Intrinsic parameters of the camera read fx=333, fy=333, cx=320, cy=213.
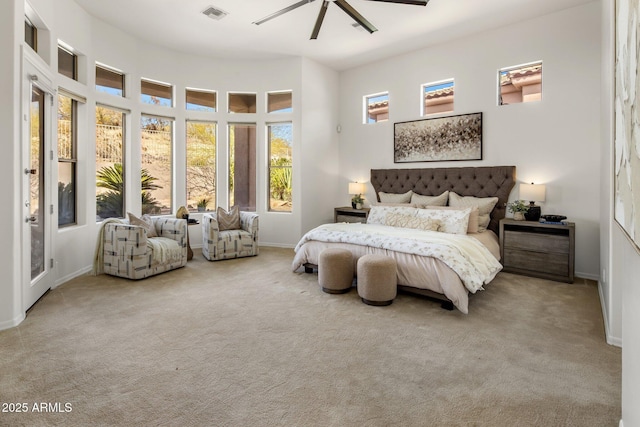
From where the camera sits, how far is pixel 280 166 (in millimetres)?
6586

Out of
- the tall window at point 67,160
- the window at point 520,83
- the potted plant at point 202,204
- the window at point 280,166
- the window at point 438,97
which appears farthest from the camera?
the window at point 280,166

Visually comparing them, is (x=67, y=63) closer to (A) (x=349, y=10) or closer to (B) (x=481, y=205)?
(A) (x=349, y=10)

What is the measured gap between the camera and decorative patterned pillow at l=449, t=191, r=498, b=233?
189 inches

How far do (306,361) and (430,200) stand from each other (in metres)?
3.81

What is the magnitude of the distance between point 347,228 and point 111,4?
426 cm

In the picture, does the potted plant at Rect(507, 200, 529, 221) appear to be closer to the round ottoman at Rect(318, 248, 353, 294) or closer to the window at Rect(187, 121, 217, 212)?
the round ottoman at Rect(318, 248, 353, 294)

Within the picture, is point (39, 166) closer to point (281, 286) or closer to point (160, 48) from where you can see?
point (281, 286)

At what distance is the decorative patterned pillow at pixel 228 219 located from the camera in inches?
224

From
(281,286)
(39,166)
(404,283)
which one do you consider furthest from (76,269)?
(404,283)

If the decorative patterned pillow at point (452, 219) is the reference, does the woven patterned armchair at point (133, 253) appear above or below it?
below

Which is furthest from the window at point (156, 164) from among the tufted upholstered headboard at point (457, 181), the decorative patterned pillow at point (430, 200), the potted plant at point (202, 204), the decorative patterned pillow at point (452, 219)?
the decorative patterned pillow at point (452, 219)

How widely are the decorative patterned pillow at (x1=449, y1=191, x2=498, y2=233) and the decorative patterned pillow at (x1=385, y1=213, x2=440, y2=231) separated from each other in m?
0.78

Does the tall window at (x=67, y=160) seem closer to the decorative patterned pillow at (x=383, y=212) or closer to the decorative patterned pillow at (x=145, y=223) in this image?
the decorative patterned pillow at (x=145, y=223)

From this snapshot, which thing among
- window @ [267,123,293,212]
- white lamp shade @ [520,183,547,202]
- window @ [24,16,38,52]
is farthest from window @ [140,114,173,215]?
white lamp shade @ [520,183,547,202]
